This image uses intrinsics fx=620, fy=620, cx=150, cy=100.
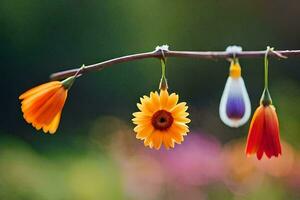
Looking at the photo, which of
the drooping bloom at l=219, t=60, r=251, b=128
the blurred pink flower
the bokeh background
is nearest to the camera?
the drooping bloom at l=219, t=60, r=251, b=128

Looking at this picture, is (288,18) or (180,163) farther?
(288,18)

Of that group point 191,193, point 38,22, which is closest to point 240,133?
point 191,193

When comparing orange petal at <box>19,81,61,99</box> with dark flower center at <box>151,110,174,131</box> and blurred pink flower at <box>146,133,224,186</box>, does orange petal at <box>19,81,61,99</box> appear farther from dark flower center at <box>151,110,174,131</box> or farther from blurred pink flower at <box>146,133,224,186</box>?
blurred pink flower at <box>146,133,224,186</box>

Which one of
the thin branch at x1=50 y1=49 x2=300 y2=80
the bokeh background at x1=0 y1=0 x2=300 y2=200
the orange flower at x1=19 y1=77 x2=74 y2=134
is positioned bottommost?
the orange flower at x1=19 y1=77 x2=74 y2=134

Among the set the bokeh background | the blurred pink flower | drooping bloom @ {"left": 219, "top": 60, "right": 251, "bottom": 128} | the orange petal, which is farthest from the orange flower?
the bokeh background

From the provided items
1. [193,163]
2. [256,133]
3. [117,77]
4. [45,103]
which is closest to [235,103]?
[256,133]

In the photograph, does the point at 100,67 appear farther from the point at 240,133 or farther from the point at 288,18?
the point at 288,18

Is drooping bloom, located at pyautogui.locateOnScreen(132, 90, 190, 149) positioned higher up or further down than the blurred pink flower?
further down

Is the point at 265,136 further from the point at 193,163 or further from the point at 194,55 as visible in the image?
the point at 193,163

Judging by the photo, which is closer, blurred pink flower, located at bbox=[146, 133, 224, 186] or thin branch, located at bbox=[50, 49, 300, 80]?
thin branch, located at bbox=[50, 49, 300, 80]
